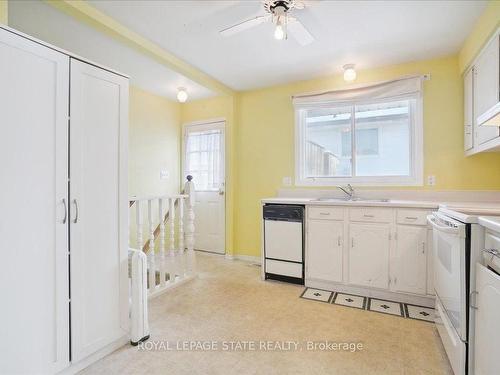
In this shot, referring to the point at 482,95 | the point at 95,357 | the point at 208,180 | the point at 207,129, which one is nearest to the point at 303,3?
the point at 482,95

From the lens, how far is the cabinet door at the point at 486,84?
2.00 meters

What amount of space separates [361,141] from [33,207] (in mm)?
3203

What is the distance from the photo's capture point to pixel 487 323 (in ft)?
4.00

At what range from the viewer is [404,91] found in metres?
2.97

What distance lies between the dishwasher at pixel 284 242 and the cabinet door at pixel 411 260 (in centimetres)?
93

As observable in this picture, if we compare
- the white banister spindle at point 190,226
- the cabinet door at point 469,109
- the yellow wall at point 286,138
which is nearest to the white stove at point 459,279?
the cabinet door at point 469,109

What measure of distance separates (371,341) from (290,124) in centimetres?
264

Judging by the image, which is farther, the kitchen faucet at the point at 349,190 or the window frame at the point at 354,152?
the kitchen faucet at the point at 349,190

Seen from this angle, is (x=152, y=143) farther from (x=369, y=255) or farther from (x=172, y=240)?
(x=369, y=255)

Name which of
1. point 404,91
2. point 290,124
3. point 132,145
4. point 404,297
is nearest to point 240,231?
point 290,124

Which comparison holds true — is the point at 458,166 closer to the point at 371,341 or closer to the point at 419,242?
the point at 419,242

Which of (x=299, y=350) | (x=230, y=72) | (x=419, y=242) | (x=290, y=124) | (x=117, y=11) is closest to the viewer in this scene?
(x=299, y=350)

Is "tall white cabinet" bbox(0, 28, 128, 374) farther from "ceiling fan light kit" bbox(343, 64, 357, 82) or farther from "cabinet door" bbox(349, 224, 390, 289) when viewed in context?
"ceiling fan light kit" bbox(343, 64, 357, 82)

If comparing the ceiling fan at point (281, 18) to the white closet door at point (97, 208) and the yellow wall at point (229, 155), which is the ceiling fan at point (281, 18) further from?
the yellow wall at point (229, 155)
